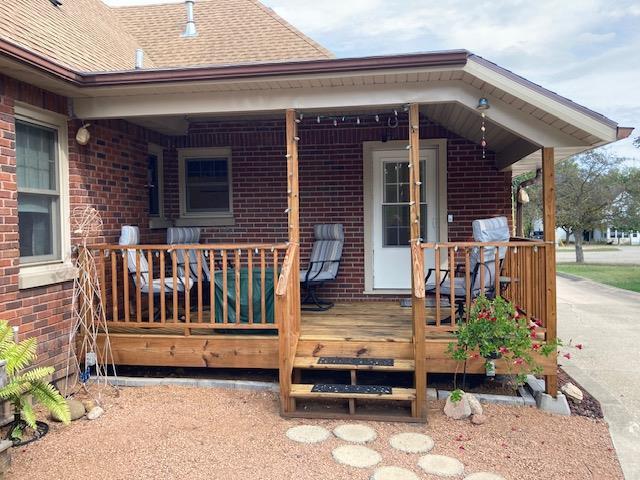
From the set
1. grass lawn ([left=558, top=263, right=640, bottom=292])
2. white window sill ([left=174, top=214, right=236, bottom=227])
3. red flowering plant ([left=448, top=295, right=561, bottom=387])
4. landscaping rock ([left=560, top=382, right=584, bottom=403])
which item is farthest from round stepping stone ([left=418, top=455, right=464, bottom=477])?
grass lawn ([left=558, top=263, right=640, bottom=292])

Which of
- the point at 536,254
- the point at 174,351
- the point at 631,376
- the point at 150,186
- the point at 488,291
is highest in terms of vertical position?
the point at 150,186

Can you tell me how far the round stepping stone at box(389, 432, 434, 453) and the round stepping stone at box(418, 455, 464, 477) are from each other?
12 cm

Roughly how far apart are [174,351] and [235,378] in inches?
25.5

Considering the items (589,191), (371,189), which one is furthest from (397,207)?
(589,191)

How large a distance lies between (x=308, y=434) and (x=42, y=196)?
10.2 feet

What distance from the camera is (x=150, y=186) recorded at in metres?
6.69

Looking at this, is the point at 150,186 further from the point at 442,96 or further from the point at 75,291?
the point at 442,96

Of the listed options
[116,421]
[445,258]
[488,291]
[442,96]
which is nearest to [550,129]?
[442,96]

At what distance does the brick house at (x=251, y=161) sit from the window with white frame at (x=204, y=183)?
0.02 meters

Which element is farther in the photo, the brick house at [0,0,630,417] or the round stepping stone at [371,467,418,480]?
the brick house at [0,0,630,417]

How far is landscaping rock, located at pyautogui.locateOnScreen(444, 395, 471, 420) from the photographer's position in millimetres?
4203

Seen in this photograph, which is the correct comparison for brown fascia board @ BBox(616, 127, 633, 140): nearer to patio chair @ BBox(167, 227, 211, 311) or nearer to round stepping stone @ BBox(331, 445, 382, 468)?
round stepping stone @ BBox(331, 445, 382, 468)

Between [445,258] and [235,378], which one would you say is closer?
[235,378]

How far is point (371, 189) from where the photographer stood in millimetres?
6969
